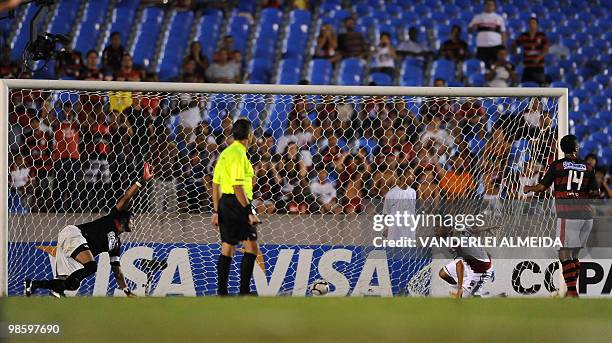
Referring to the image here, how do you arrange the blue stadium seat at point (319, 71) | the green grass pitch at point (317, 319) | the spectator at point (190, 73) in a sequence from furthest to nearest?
the blue stadium seat at point (319, 71) → the spectator at point (190, 73) → the green grass pitch at point (317, 319)

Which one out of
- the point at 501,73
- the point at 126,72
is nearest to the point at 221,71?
the point at 126,72

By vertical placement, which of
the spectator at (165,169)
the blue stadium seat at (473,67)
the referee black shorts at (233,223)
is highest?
the blue stadium seat at (473,67)

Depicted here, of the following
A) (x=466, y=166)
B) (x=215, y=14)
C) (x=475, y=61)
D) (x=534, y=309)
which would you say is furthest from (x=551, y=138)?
(x=215, y=14)

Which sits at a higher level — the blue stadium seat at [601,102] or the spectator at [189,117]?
the spectator at [189,117]

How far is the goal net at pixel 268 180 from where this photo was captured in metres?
8.95

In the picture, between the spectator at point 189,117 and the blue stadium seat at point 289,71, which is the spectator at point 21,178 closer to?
the spectator at point 189,117

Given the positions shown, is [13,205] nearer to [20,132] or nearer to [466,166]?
[20,132]

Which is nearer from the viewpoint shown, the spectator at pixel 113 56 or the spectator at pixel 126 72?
the spectator at pixel 126 72

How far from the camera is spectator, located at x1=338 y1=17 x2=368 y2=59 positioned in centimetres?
1471

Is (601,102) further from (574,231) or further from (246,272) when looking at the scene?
(246,272)

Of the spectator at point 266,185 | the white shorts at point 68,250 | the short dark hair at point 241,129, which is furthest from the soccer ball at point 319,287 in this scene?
the white shorts at point 68,250

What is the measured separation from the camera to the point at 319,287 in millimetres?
9195

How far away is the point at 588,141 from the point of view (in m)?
13.7

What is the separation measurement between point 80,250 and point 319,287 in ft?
6.65
